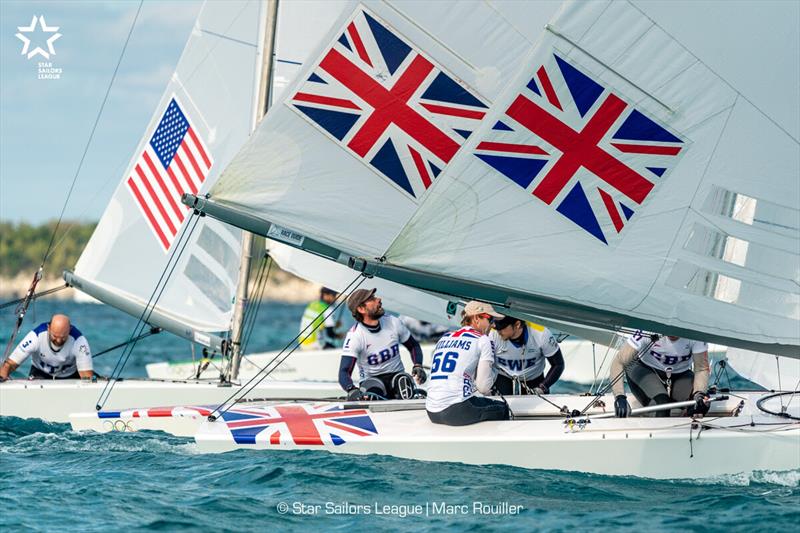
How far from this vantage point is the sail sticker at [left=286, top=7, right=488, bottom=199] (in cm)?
1012

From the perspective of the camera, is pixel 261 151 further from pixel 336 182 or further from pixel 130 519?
pixel 130 519

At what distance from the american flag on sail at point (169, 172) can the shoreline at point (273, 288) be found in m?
53.8

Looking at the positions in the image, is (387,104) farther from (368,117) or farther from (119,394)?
(119,394)

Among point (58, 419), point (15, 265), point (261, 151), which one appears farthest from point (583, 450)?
point (15, 265)

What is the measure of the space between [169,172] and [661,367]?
7.01 metres

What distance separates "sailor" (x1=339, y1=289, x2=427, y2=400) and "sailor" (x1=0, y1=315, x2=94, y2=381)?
3.36 m

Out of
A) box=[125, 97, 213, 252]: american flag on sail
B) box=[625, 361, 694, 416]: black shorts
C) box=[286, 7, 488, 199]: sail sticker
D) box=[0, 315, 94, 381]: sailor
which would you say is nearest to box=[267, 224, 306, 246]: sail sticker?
box=[286, 7, 488, 199]: sail sticker

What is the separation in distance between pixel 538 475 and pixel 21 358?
625 centimetres

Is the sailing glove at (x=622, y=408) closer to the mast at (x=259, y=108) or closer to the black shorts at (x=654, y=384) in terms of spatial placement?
Answer: the black shorts at (x=654, y=384)

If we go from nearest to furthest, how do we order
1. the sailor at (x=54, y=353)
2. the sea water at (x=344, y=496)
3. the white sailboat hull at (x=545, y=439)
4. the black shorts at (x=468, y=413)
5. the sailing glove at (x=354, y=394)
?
the sea water at (x=344, y=496) < the white sailboat hull at (x=545, y=439) < the black shorts at (x=468, y=413) < the sailing glove at (x=354, y=394) < the sailor at (x=54, y=353)

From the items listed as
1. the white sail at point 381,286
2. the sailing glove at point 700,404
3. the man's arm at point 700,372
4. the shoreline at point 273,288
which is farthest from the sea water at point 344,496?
the shoreline at point 273,288

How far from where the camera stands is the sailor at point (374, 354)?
420 inches

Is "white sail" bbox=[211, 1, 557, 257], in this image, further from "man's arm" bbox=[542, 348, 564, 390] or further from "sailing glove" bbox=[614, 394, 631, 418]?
"sailing glove" bbox=[614, 394, 631, 418]

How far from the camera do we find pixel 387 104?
10.3 meters
